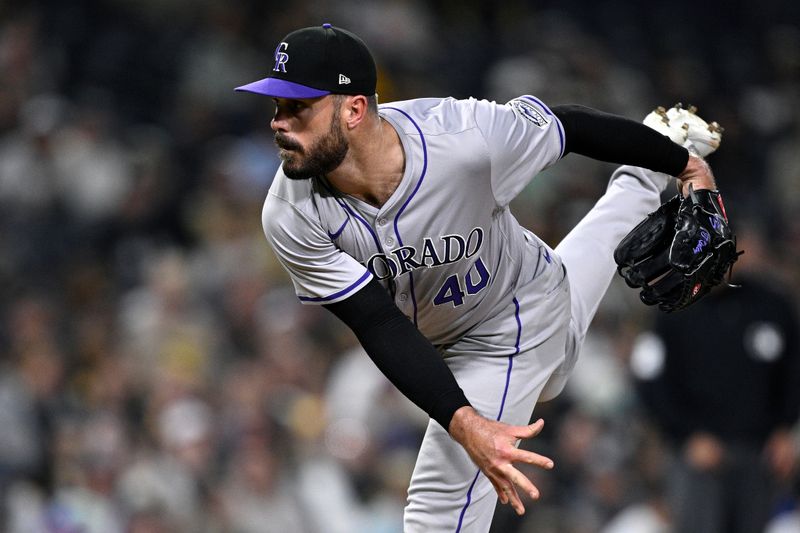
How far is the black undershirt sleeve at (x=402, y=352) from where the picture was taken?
305cm

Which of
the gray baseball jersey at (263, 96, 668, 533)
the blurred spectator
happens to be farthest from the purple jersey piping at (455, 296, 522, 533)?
the blurred spectator

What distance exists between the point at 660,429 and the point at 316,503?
1.67 m

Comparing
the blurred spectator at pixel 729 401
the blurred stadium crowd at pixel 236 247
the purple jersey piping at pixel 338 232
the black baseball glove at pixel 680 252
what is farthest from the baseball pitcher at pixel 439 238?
the blurred stadium crowd at pixel 236 247

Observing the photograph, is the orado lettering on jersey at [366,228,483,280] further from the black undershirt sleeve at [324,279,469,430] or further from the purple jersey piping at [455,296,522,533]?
the purple jersey piping at [455,296,522,533]

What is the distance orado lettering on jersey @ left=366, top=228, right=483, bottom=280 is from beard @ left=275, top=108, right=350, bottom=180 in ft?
1.00

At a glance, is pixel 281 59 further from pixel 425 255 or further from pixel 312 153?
pixel 425 255

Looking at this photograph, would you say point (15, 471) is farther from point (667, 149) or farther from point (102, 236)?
point (667, 149)

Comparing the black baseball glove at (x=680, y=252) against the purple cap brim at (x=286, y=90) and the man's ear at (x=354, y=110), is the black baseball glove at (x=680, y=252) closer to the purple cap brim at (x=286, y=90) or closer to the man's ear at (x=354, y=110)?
the man's ear at (x=354, y=110)

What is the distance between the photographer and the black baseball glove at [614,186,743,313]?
329 cm

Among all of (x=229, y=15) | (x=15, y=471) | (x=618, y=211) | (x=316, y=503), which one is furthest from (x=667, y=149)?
(x=229, y=15)

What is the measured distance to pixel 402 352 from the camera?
3.13 meters

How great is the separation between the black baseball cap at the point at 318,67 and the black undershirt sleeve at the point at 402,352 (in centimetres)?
51

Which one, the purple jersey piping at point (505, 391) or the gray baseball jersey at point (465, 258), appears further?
the purple jersey piping at point (505, 391)

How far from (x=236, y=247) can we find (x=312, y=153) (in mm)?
4280
